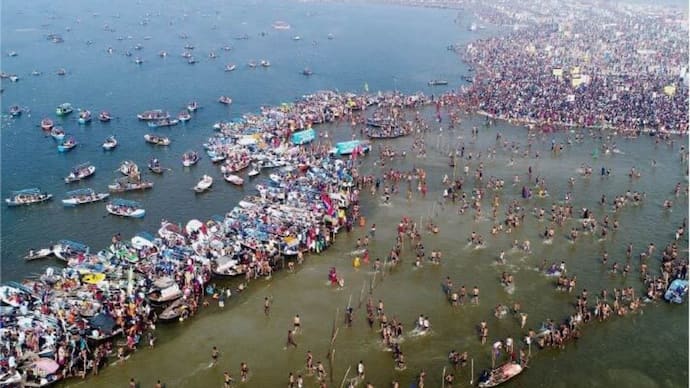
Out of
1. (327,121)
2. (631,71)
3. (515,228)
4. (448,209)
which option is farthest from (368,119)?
(631,71)

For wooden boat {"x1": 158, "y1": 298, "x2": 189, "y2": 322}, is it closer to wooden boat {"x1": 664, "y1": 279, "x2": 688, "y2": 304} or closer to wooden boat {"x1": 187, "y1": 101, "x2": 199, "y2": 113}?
wooden boat {"x1": 664, "y1": 279, "x2": 688, "y2": 304}

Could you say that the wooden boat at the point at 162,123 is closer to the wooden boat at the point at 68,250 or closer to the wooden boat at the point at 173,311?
the wooden boat at the point at 68,250

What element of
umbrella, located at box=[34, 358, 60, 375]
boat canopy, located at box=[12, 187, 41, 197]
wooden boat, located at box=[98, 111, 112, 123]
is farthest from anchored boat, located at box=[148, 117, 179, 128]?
umbrella, located at box=[34, 358, 60, 375]

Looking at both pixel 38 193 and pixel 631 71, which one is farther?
pixel 631 71

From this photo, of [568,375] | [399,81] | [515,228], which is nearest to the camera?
[568,375]

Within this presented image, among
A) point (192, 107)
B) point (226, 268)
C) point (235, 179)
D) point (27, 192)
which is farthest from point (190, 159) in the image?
point (226, 268)

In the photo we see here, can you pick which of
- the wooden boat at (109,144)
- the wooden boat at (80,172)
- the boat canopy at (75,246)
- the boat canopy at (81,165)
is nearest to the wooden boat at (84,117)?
the wooden boat at (109,144)

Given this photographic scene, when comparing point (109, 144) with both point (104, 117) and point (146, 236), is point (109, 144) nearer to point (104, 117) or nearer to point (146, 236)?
point (104, 117)

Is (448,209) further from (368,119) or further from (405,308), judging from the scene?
(368,119)
